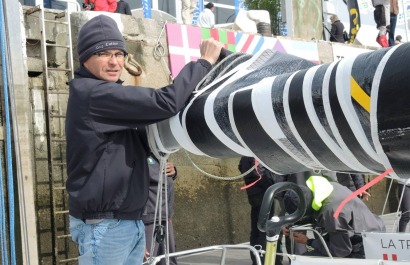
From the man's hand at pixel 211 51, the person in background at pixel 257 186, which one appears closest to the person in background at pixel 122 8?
the person in background at pixel 257 186

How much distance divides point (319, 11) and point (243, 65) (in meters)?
10.2

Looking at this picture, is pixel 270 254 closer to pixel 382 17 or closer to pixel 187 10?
pixel 187 10

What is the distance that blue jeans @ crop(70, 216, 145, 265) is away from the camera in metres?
2.84

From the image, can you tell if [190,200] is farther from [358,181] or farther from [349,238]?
[349,238]

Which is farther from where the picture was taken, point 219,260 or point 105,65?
point 219,260

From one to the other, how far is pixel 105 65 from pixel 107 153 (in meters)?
0.40

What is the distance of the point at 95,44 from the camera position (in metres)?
2.97

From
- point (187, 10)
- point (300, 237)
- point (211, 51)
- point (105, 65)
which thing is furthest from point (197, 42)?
point (211, 51)

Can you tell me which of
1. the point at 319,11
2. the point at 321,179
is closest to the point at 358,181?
the point at 321,179

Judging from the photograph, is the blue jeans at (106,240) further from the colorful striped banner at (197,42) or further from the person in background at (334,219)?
the colorful striped banner at (197,42)

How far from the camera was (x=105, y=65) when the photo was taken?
298cm

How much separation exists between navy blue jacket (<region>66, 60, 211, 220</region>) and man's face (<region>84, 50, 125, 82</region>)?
0.06 metres

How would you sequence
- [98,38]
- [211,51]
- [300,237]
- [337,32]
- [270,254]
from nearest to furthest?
1. [270,254]
2. [211,51]
3. [98,38]
4. [300,237]
5. [337,32]

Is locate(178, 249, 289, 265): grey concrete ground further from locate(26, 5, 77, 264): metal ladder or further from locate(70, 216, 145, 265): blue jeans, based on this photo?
locate(70, 216, 145, 265): blue jeans
